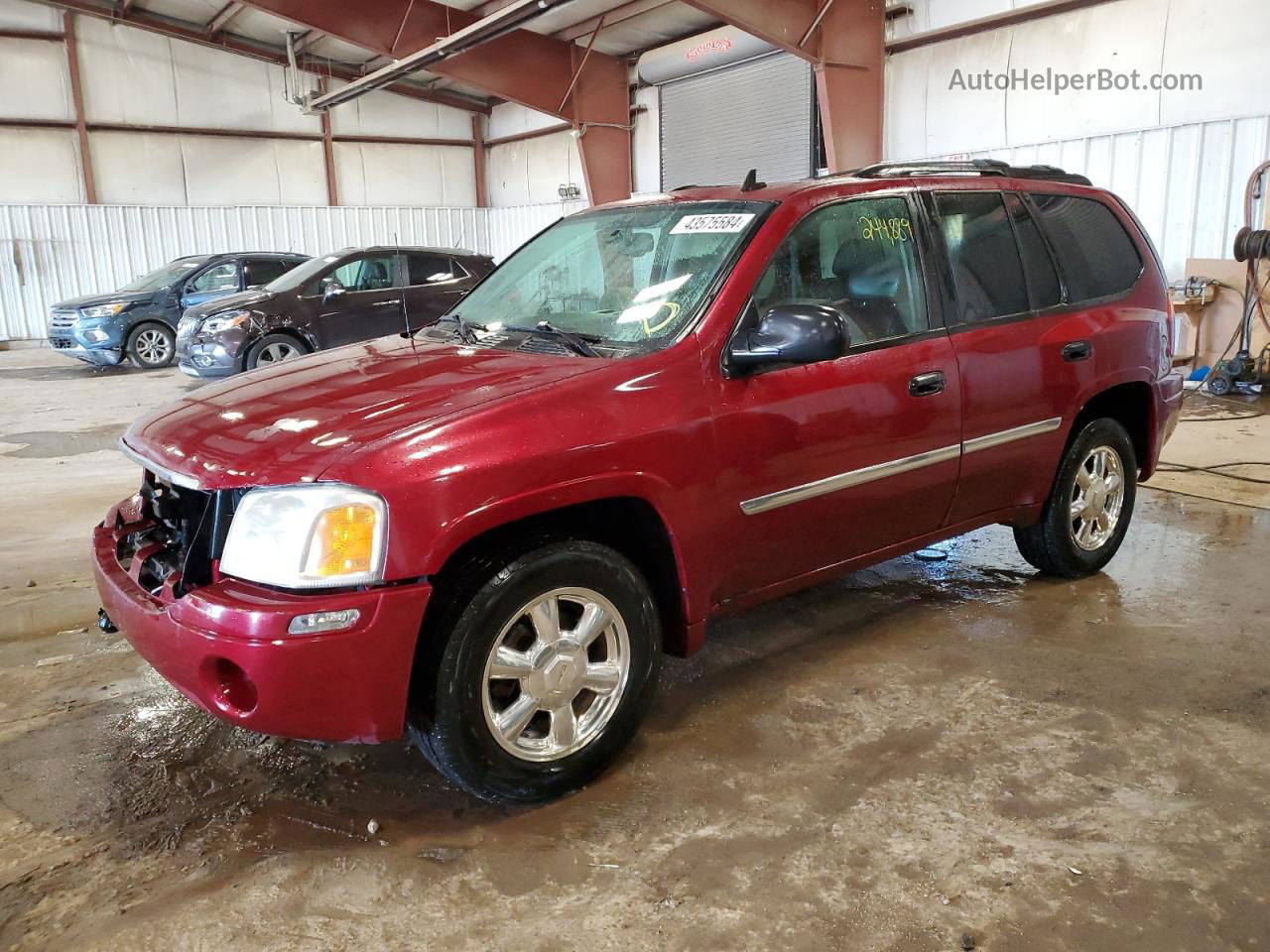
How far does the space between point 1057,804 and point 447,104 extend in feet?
63.1

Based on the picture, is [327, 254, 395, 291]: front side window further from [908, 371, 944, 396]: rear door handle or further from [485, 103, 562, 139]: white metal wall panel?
[485, 103, 562, 139]: white metal wall panel

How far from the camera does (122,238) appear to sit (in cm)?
1644

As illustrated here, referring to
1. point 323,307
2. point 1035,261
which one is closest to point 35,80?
point 323,307

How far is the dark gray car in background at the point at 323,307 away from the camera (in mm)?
9133

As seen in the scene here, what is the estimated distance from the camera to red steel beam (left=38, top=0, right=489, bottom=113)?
1559 centimetres

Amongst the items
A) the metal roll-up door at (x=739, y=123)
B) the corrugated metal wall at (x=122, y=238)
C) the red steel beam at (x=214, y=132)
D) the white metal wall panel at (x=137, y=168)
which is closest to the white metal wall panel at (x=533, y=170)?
the corrugated metal wall at (x=122, y=238)

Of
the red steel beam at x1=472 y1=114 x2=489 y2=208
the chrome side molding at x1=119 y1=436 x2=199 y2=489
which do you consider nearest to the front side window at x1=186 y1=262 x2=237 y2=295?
the red steel beam at x1=472 y1=114 x2=489 y2=208

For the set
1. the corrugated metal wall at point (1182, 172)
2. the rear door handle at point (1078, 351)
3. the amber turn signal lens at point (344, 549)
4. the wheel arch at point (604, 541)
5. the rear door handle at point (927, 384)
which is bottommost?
the wheel arch at point (604, 541)

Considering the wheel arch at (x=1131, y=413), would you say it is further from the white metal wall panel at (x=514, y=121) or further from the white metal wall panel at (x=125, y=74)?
the white metal wall panel at (x=125, y=74)

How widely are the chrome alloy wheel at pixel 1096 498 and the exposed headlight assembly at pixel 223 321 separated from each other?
771 centimetres

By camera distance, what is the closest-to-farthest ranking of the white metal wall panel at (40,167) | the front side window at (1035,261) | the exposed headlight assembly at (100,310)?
the front side window at (1035,261) < the exposed headlight assembly at (100,310) < the white metal wall panel at (40,167)

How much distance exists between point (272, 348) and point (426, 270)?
1.81 metres

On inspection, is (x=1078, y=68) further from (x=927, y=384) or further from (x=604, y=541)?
(x=604, y=541)

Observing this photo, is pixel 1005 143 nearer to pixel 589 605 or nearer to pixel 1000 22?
pixel 1000 22
